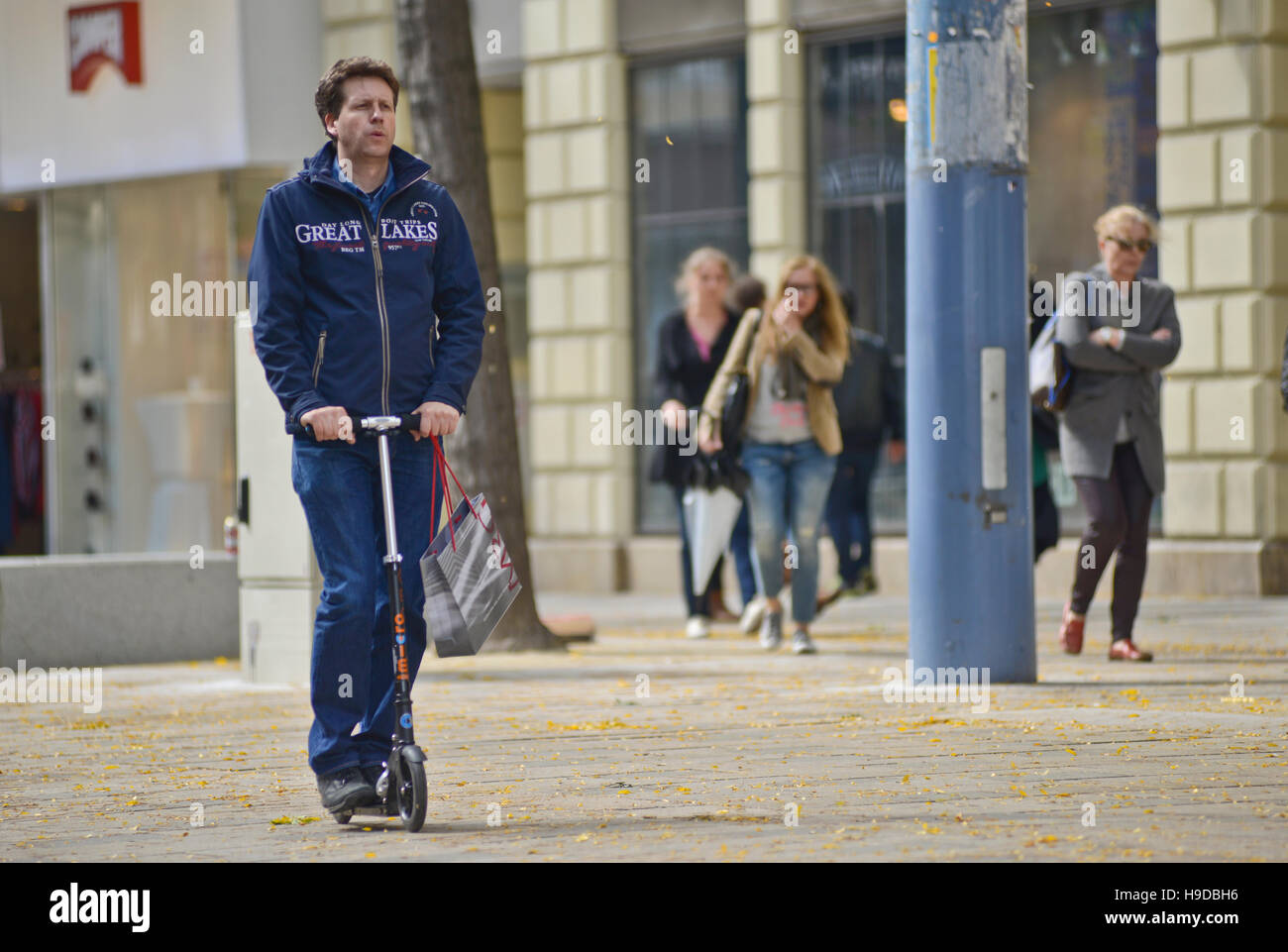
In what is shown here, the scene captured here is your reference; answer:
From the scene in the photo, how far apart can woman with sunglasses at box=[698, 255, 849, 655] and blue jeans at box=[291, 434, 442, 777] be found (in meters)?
4.90

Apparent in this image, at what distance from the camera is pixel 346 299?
5.61 m

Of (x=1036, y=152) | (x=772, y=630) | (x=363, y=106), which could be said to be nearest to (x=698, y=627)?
(x=772, y=630)

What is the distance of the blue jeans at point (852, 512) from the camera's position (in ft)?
44.8

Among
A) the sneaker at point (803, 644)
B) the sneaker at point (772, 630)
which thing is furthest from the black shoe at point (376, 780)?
the sneaker at point (772, 630)

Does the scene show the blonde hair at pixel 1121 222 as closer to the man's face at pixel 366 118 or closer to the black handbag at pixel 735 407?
the black handbag at pixel 735 407

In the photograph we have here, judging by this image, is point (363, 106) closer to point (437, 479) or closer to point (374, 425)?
point (374, 425)

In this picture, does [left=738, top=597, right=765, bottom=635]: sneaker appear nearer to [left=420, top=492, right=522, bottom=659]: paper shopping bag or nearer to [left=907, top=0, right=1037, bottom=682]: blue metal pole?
[left=907, top=0, right=1037, bottom=682]: blue metal pole

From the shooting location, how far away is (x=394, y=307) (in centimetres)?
565

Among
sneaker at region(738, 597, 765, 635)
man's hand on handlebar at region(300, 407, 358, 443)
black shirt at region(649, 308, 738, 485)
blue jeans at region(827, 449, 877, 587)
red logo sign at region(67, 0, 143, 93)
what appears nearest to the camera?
man's hand on handlebar at region(300, 407, 358, 443)

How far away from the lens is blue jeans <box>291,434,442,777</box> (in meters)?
5.61

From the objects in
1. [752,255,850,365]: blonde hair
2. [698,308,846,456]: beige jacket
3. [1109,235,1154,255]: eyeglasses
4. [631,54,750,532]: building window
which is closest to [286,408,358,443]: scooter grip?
[1109,235,1154,255]: eyeglasses

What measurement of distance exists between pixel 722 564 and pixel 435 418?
6655 millimetres
